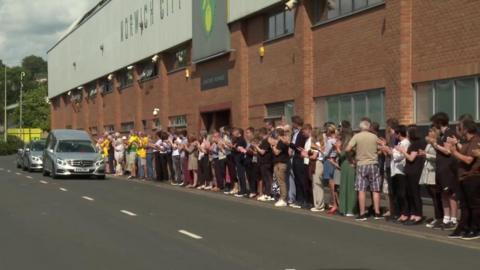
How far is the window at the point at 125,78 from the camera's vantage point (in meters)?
43.7

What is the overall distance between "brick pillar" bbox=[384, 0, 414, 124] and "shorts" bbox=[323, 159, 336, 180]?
269 centimetres

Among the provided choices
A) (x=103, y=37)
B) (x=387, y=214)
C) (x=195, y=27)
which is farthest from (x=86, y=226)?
(x=103, y=37)

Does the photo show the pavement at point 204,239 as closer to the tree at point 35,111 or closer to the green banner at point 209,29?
the green banner at point 209,29

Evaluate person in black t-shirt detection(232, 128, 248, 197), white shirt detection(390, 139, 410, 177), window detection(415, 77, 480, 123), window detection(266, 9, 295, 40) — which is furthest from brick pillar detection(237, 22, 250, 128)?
white shirt detection(390, 139, 410, 177)

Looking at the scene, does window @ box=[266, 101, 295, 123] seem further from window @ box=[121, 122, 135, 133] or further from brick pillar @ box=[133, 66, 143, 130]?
window @ box=[121, 122, 135, 133]

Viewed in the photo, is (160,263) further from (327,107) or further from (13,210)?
(327,107)

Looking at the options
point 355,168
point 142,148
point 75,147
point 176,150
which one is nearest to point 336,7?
point 355,168

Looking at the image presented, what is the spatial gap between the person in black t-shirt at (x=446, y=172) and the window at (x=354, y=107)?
5.97 m

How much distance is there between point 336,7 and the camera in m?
21.0

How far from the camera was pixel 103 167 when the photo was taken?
1086 inches

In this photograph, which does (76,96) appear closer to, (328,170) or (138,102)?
(138,102)

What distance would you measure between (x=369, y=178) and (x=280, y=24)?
37.3 ft

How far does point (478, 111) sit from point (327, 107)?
684 centimetres

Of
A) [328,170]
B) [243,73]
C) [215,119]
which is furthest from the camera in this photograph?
[215,119]
